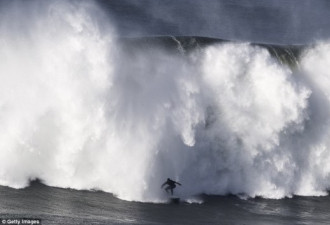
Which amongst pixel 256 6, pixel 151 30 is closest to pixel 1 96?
pixel 151 30

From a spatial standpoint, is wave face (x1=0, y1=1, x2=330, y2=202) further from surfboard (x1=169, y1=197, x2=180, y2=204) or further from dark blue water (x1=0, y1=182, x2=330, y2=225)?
dark blue water (x1=0, y1=182, x2=330, y2=225)

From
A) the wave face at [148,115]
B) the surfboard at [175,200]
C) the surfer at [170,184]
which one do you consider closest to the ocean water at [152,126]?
the wave face at [148,115]

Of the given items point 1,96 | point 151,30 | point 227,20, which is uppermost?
point 227,20

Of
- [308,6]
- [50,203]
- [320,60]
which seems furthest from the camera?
[308,6]

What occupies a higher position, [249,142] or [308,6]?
[308,6]

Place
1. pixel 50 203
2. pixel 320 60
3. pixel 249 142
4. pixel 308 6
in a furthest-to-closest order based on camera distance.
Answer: pixel 308 6, pixel 320 60, pixel 249 142, pixel 50 203

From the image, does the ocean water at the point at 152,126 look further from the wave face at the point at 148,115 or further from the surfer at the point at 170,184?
the surfer at the point at 170,184

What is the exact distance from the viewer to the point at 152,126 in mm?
28016

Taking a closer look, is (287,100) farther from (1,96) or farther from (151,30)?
(151,30)

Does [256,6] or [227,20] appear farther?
[256,6]

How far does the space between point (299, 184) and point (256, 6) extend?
3760 centimetres

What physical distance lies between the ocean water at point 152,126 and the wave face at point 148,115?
0.15ft

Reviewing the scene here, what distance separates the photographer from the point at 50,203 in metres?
24.8

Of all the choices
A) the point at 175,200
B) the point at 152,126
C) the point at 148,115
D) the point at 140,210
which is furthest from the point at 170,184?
the point at 148,115
